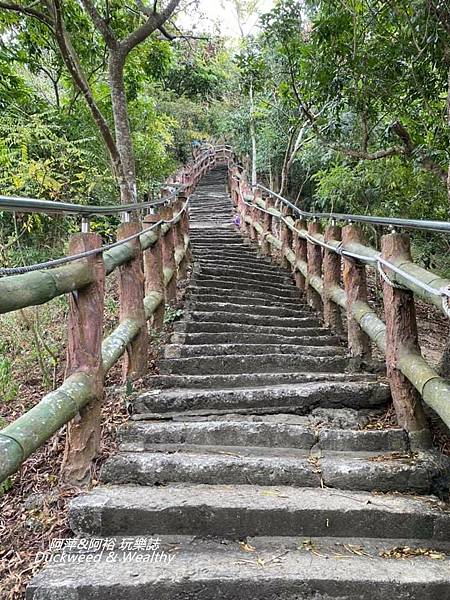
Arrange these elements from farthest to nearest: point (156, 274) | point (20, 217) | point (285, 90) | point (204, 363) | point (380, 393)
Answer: point (285, 90) → point (20, 217) → point (156, 274) → point (204, 363) → point (380, 393)

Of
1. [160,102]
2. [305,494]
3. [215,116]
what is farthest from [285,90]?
[215,116]

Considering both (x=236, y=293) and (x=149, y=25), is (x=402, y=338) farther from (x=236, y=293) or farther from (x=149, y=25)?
(x=149, y=25)

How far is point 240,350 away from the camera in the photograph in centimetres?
385

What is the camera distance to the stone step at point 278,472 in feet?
7.85

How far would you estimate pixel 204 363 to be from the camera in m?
3.59

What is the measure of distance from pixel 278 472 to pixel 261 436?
33cm

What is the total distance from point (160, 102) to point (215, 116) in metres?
8.94

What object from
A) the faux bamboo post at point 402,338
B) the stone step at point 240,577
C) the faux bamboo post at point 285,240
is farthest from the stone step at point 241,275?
the stone step at point 240,577

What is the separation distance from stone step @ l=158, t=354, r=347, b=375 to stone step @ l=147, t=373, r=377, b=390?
0.65ft

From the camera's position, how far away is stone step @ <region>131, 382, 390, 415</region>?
3.04m

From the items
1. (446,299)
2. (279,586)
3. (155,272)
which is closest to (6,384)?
(155,272)

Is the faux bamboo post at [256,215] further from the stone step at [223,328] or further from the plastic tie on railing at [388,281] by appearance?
the plastic tie on railing at [388,281]

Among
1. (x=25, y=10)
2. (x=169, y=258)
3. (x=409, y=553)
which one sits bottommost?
(x=409, y=553)

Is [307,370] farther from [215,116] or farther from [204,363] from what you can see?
[215,116]
